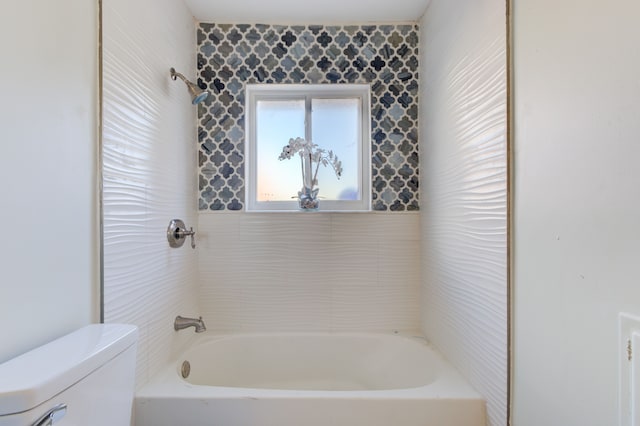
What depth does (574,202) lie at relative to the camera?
2.49 ft

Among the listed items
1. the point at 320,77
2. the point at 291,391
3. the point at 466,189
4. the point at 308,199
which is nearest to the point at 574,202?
the point at 466,189

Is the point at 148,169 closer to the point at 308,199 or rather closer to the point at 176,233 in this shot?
the point at 176,233

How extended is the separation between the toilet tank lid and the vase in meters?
1.16

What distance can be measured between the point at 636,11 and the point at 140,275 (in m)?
1.58

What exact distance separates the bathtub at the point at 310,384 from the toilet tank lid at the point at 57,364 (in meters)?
0.47

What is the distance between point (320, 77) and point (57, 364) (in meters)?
1.76

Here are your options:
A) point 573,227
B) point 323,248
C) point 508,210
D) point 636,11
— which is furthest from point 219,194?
point 636,11

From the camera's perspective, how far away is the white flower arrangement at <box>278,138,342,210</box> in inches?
77.4

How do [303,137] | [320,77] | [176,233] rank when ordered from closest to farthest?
1. [176,233]
2. [320,77]
3. [303,137]

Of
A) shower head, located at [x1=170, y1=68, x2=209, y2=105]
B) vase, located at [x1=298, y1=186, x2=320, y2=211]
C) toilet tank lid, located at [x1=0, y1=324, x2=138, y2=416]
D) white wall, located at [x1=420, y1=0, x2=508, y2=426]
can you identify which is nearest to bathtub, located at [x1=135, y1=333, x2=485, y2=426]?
white wall, located at [x1=420, y1=0, x2=508, y2=426]

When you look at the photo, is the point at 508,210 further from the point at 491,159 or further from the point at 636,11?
the point at 636,11

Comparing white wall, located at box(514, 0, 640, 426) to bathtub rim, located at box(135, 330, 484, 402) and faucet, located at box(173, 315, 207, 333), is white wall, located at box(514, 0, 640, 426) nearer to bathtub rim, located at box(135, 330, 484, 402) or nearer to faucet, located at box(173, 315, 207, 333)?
bathtub rim, located at box(135, 330, 484, 402)

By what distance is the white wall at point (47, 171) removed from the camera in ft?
Answer: 2.42

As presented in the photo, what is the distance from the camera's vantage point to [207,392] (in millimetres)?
1243
